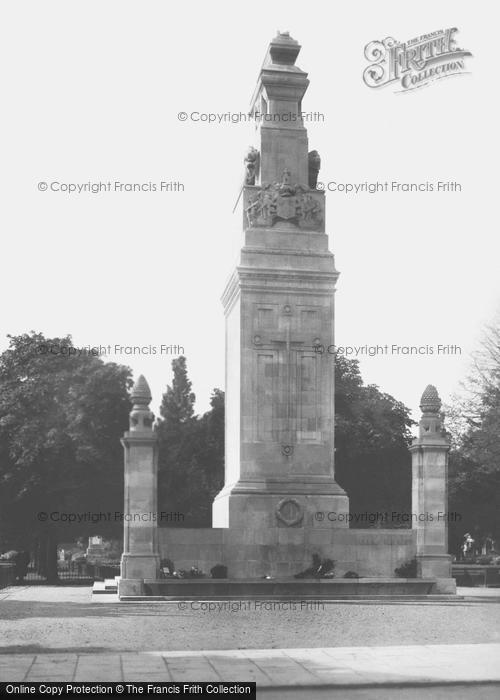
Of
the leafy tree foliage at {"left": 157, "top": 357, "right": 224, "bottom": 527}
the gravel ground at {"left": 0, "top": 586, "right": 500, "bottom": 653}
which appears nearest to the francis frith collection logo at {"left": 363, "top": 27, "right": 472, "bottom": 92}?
the gravel ground at {"left": 0, "top": 586, "right": 500, "bottom": 653}

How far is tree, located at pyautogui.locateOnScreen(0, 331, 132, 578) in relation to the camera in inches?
Answer: 2172

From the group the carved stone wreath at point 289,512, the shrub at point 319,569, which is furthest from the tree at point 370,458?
the shrub at point 319,569

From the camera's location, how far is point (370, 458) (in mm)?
61156

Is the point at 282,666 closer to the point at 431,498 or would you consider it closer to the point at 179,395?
the point at 431,498

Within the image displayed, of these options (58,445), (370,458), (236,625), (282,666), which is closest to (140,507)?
(236,625)

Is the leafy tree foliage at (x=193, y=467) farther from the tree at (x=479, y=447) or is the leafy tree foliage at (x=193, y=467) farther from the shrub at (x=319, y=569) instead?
the shrub at (x=319, y=569)

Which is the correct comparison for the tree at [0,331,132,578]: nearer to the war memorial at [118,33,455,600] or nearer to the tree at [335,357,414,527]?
the tree at [335,357,414,527]

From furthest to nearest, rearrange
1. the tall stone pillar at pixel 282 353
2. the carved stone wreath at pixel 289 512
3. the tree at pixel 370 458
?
the tree at pixel 370 458 < the tall stone pillar at pixel 282 353 < the carved stone wreath at pixel 289 512

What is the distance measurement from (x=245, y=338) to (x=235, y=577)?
7.10 metres

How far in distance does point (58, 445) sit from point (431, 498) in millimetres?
24277

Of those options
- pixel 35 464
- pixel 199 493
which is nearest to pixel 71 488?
pixel 35 464

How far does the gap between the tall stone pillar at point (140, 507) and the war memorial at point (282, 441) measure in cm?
4

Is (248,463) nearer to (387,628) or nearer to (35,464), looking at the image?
(387,628)

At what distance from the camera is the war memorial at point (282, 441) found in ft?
112
